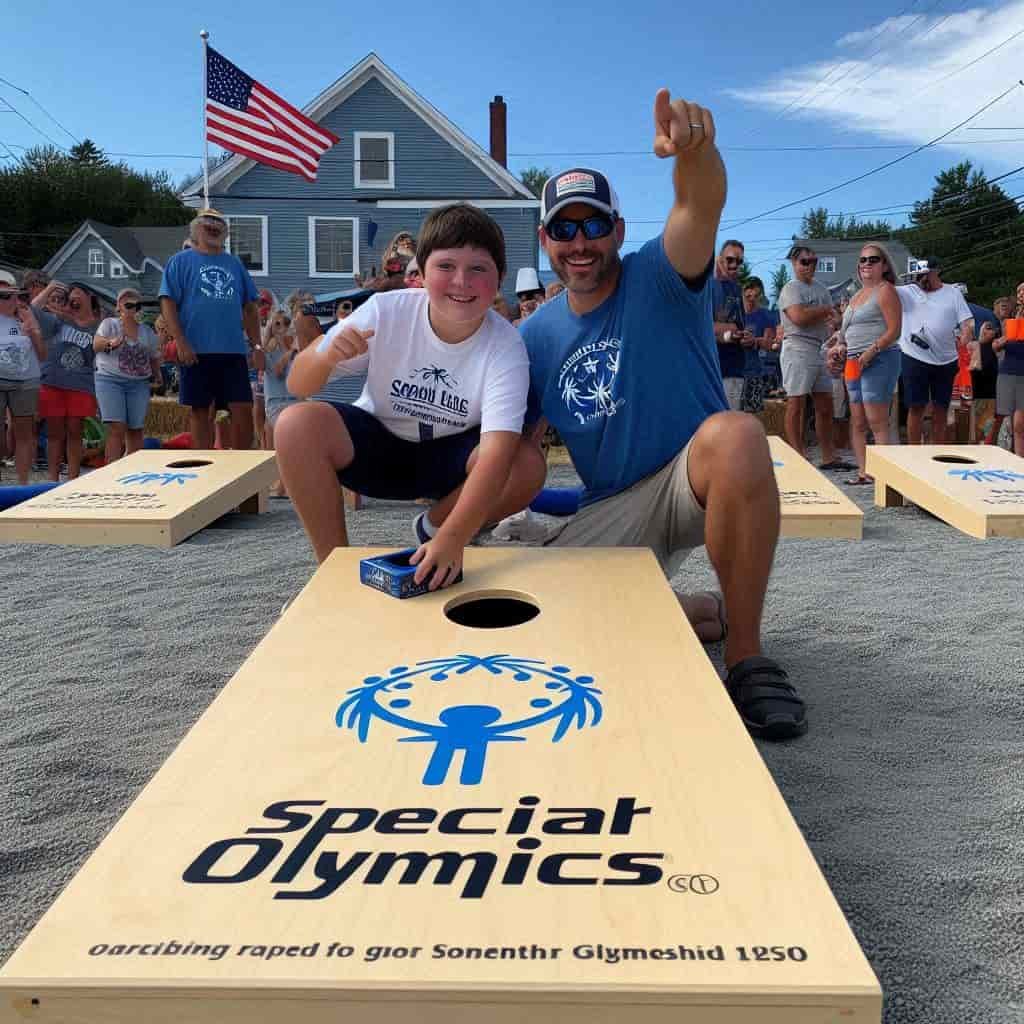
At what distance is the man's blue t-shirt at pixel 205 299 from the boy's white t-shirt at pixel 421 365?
3.77 metres

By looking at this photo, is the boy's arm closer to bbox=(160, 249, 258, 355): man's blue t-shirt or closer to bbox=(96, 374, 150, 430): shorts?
bbox=(160, 249, 258, 355): man's blue t-shirt

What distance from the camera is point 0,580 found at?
432 cm

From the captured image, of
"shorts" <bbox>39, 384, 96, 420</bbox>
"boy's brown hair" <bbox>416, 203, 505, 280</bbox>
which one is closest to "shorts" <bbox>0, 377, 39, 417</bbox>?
"shorts" <bbox>39, 384, 96, 420</bbox>

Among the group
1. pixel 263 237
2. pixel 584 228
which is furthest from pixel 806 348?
pixel 263 237

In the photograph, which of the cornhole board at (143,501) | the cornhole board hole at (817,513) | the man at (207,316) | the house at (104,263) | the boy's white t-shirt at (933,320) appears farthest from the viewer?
the house at (104,263)

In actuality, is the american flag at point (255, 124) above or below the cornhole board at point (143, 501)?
above

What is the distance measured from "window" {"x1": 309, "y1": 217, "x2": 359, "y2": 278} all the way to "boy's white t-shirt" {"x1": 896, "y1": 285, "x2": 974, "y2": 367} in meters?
15.5

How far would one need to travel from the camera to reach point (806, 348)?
8109 mm

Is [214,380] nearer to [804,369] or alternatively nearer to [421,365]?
[421,365]

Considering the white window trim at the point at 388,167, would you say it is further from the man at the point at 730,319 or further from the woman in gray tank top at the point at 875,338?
the woman in gray tank top at the point at 875,338

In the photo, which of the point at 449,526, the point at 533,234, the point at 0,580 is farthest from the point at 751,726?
the point at 533,234

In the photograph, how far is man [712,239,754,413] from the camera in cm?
764

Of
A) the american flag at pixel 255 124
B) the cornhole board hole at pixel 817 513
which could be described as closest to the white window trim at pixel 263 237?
the american flag at pixel 255 124

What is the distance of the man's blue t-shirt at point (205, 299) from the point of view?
6.50 meters
